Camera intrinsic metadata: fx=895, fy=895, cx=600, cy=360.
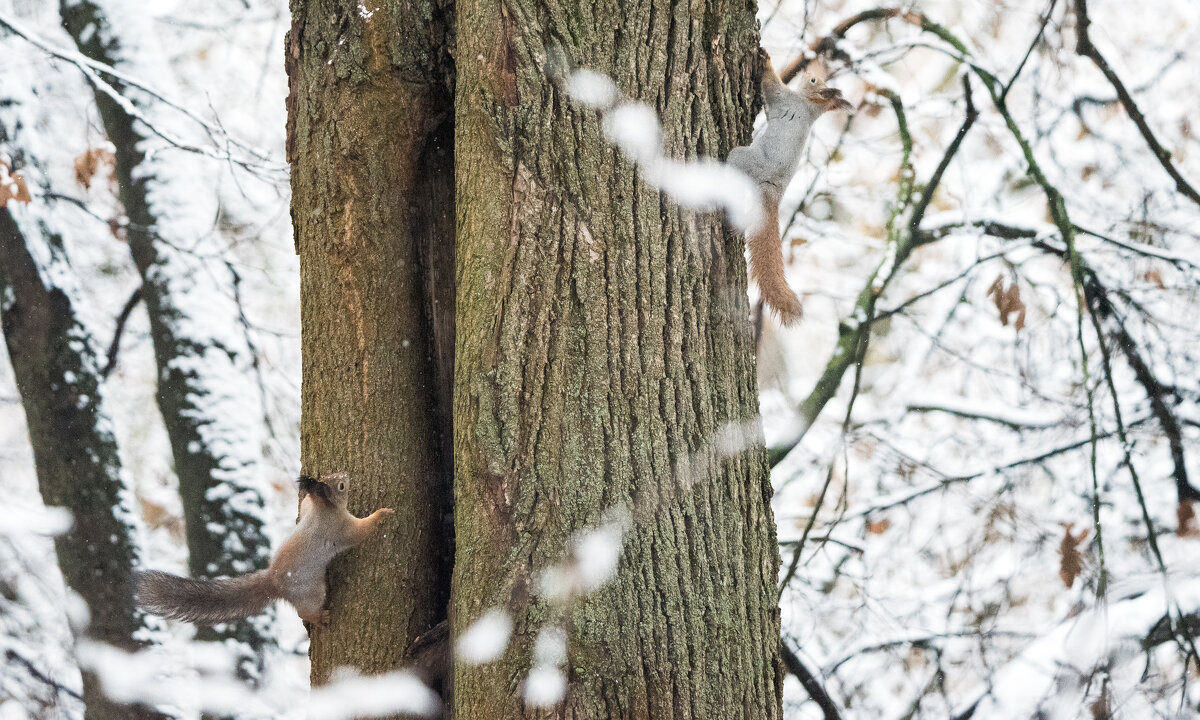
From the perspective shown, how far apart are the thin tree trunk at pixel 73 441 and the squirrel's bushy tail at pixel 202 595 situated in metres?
1.87

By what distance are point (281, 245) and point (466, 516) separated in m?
2.82

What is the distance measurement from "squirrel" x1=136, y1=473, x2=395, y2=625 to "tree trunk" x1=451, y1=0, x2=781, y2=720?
10.6 inches

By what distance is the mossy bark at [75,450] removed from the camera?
3.35 metres

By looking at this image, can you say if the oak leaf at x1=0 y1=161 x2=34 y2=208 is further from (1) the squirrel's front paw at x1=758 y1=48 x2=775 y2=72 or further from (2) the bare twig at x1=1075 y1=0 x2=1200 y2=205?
(2) the bare twig at x1=1075 y1=0 x2=1200 y2=205

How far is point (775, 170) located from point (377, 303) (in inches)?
33.0

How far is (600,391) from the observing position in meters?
1.47

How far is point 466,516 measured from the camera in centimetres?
151

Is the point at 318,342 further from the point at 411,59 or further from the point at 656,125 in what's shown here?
the point at 656,125

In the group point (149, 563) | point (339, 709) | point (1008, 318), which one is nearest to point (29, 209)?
point (149, 563)

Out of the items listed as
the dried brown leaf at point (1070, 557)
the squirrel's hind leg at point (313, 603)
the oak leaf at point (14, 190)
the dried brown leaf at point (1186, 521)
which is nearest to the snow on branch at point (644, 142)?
the squirrel's hind leg at point (313, 603)

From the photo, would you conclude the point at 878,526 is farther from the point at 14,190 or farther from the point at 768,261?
the point at 14,190

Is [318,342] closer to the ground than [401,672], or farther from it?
farther from it

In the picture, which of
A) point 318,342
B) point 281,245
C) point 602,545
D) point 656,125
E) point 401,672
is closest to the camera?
point 602,545

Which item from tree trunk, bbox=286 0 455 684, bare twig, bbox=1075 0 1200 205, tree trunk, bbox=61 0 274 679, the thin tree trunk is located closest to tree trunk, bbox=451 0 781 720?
tree trunk, bbox=286 0 455 684
